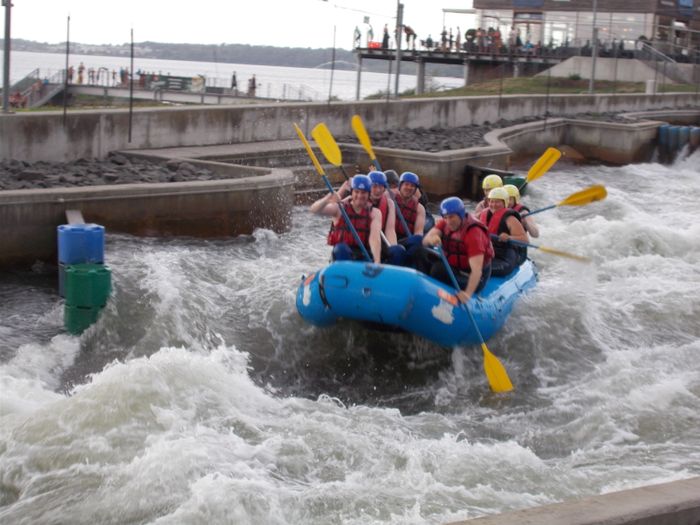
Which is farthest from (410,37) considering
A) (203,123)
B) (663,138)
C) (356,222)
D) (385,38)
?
(356,222)

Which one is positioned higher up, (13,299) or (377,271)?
(377,271)

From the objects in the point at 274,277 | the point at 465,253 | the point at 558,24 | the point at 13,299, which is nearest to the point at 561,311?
the point at 465,253

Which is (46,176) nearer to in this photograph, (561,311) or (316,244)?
(316,244)

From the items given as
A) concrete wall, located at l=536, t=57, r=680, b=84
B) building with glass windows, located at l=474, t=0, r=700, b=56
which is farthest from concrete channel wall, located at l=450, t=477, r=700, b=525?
building with glass windows, located at l=474, t=0, r=700, b=56

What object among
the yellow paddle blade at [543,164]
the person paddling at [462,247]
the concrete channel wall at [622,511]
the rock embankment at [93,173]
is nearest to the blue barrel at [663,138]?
the yellow paddle blade at [543,164]

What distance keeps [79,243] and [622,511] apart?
6.35 m

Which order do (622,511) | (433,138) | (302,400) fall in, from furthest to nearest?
(433,138), (302,400), (622,511)

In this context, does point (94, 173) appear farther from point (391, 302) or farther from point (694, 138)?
point (694, 138)

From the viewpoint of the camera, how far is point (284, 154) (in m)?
16.8

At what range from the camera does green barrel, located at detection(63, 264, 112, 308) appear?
9055 millimetres

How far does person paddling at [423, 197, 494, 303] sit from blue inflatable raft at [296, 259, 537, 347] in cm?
21

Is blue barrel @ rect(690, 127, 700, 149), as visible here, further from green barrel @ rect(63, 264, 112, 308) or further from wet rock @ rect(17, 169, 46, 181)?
green barrel @ rect(63, 264, 112, 308)

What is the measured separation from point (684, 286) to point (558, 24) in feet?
131

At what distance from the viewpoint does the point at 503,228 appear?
1031 centimetres
